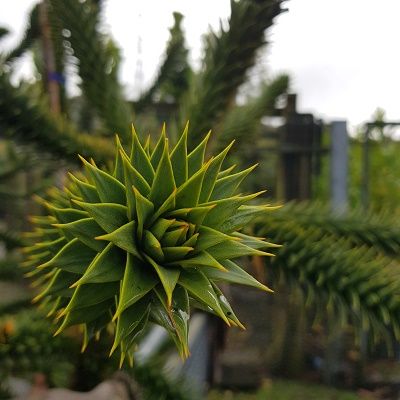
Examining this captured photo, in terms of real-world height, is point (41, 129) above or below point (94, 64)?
below

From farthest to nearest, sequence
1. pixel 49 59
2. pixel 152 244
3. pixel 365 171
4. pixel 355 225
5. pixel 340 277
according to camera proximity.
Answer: pixel 365 171 < pixel 49 59 < pixel 355 225 < pixel 340 277 < pixel 152 244

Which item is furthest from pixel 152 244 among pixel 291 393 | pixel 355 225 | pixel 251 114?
pixel 291 393

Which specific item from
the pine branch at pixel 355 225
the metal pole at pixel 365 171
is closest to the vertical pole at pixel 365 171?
the metal pole at pixel 365 171

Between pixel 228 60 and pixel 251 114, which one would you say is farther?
pixel 251 114

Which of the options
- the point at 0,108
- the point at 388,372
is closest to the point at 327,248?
the point at 0,108

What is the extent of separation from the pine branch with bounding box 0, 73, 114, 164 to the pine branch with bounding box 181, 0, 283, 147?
0.34 m

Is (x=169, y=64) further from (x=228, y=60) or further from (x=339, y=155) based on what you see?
(x=339, y=155)

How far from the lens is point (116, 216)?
829 millimetres

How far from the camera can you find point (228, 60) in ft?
6.16

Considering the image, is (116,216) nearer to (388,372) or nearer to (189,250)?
(189,250)

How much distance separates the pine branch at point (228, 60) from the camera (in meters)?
1.77

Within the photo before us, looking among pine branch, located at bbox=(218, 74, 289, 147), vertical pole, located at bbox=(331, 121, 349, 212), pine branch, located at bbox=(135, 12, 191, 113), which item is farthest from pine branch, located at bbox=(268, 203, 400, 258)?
vertical pole, located at bbox=(331, 121, 349, 212)

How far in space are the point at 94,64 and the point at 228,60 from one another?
47cm

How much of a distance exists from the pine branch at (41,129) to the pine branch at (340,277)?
658mm
